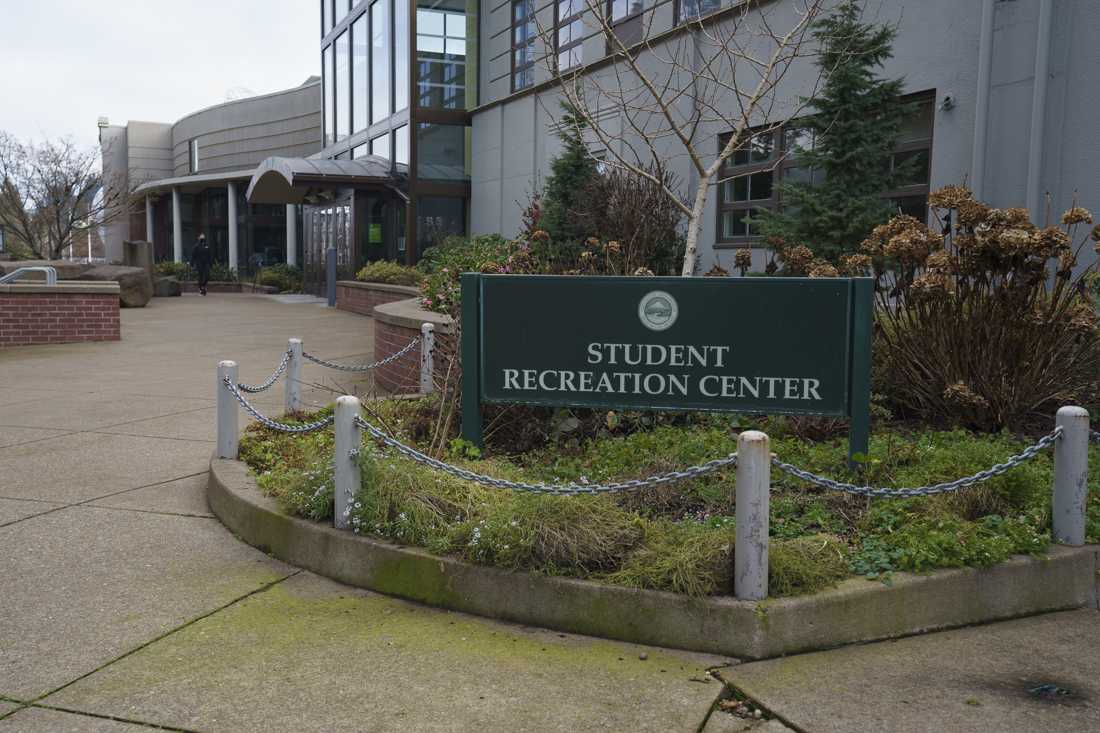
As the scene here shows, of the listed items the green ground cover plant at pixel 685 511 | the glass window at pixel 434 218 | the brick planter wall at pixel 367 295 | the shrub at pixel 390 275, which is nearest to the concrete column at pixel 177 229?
the glass window at pixel 434 218

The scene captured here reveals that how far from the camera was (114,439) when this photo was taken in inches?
324

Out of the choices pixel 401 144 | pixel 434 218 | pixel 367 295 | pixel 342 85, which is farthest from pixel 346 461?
pixel 342 85

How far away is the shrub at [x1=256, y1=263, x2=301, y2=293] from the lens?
3362cm

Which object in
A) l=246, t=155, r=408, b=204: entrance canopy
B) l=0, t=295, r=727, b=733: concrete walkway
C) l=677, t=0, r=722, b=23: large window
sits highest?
l=677, t=0, r=722, b=23: large window

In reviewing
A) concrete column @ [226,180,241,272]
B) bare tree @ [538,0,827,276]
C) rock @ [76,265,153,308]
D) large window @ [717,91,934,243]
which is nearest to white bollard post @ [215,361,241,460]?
large window @ [717,91,934,243]

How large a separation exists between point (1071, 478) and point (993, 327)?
6.84ft

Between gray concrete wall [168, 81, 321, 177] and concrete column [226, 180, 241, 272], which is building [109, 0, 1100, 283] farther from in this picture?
concrete column [226, 180, 241, 272]

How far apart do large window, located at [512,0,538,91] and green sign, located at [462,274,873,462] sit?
55.1 feet

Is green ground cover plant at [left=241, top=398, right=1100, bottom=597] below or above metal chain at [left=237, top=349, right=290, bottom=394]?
below

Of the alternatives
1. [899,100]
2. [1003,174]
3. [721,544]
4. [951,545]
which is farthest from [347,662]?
[899,100]

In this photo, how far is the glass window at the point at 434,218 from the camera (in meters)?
25.3

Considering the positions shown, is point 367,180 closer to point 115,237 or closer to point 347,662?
point 347,662

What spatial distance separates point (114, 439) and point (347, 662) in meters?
5.12

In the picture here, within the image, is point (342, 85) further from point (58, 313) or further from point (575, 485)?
point (575, 485)
